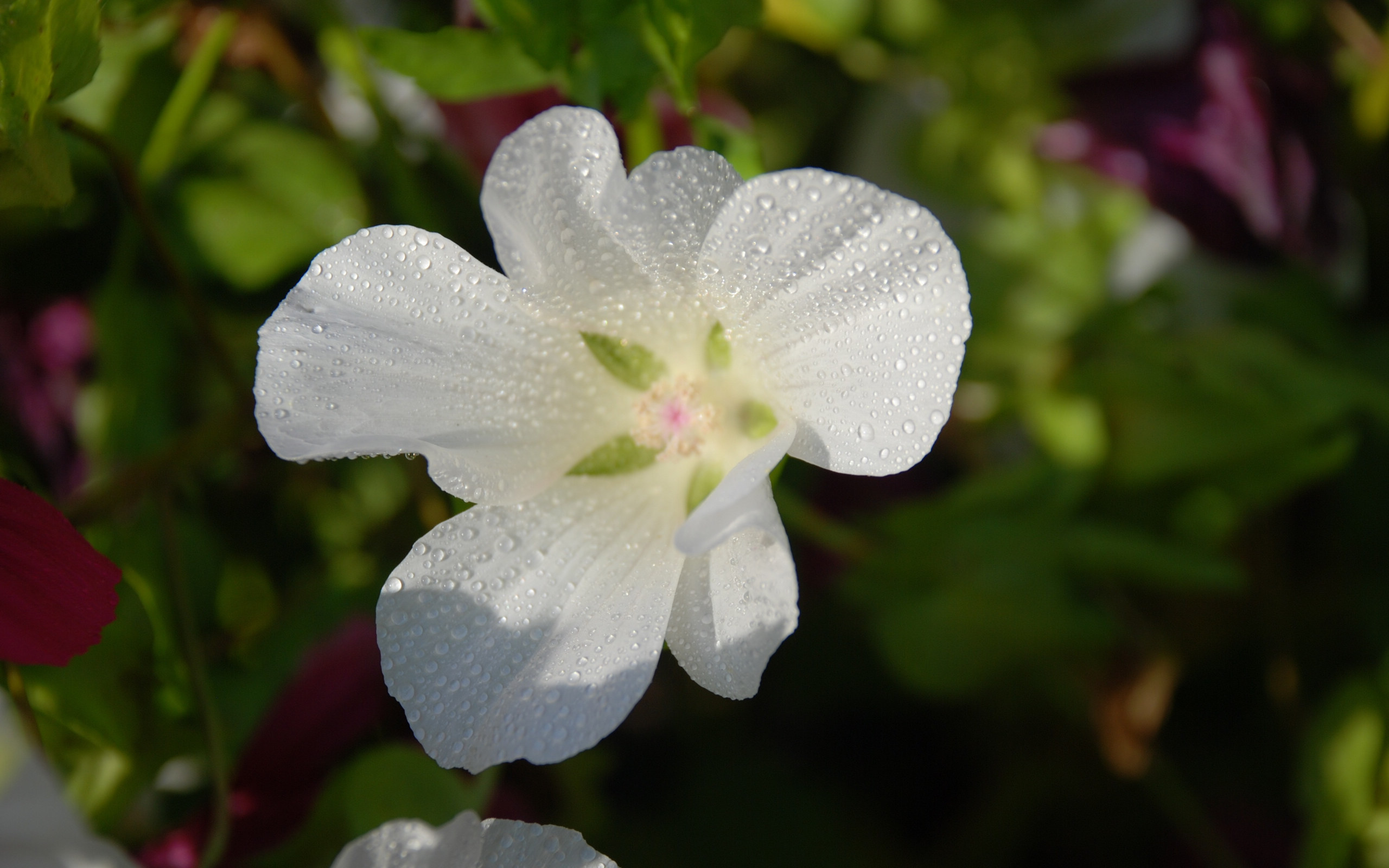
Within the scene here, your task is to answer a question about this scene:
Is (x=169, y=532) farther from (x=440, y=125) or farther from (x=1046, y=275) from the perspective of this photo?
(x=1046, y=275)

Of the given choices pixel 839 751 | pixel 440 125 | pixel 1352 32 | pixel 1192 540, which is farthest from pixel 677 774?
pixel 1352 32

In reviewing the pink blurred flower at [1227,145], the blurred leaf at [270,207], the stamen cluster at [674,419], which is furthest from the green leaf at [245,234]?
the pink blurred flower at [1227,145]

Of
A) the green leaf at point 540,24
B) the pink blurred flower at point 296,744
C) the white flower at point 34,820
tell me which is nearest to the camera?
the white flower at point 34,820

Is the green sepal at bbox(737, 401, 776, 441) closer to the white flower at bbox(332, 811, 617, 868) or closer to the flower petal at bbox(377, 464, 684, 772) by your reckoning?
the flower petal at bbox(377, 464, 684, 772)

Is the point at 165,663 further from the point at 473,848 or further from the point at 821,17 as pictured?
the point at 821,17

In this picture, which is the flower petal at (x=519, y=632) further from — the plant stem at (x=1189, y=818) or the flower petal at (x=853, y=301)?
the plant stem at (x=1189, y=818)
